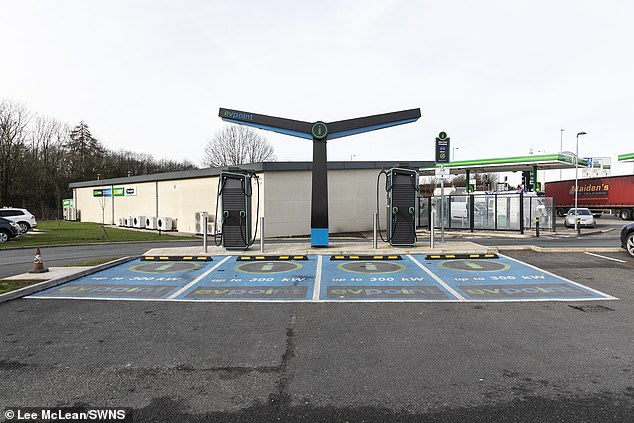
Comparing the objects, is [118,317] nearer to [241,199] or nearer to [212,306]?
[212,306]

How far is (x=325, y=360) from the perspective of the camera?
4.09m

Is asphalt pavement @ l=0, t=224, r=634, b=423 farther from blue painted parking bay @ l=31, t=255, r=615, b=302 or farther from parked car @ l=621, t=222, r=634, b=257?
parked car @ l=621, t=222, r=634, b=257

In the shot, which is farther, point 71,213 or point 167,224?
point 71,213

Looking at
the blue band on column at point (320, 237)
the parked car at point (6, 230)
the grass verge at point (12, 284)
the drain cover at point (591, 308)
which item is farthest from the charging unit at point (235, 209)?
the parked car at point (6, 230)

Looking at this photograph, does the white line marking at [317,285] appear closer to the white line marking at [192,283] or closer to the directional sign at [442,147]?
the white line marking at [192,283]

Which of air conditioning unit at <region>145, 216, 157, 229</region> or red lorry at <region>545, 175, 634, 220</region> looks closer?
air conditioning unit at <region>145, 216, 157, 229</region>

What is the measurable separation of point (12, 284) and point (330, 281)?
6577mm

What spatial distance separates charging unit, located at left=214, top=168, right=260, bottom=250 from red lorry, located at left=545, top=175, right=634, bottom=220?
33.3 meters

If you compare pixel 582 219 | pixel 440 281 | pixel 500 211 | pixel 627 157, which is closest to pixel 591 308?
pixel 440 281

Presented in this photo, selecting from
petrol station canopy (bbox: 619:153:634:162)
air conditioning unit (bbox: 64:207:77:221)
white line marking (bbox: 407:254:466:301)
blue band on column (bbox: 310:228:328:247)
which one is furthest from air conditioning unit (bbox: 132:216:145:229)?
petrol station canopy (bbox: 619:153:634:162)

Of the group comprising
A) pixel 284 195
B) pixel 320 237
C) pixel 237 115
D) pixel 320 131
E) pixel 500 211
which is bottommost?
pixel 320 237

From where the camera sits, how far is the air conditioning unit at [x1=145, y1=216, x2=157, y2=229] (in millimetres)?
28422

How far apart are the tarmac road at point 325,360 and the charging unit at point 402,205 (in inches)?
262

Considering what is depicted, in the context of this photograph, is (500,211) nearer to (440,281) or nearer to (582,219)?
(582,219)
